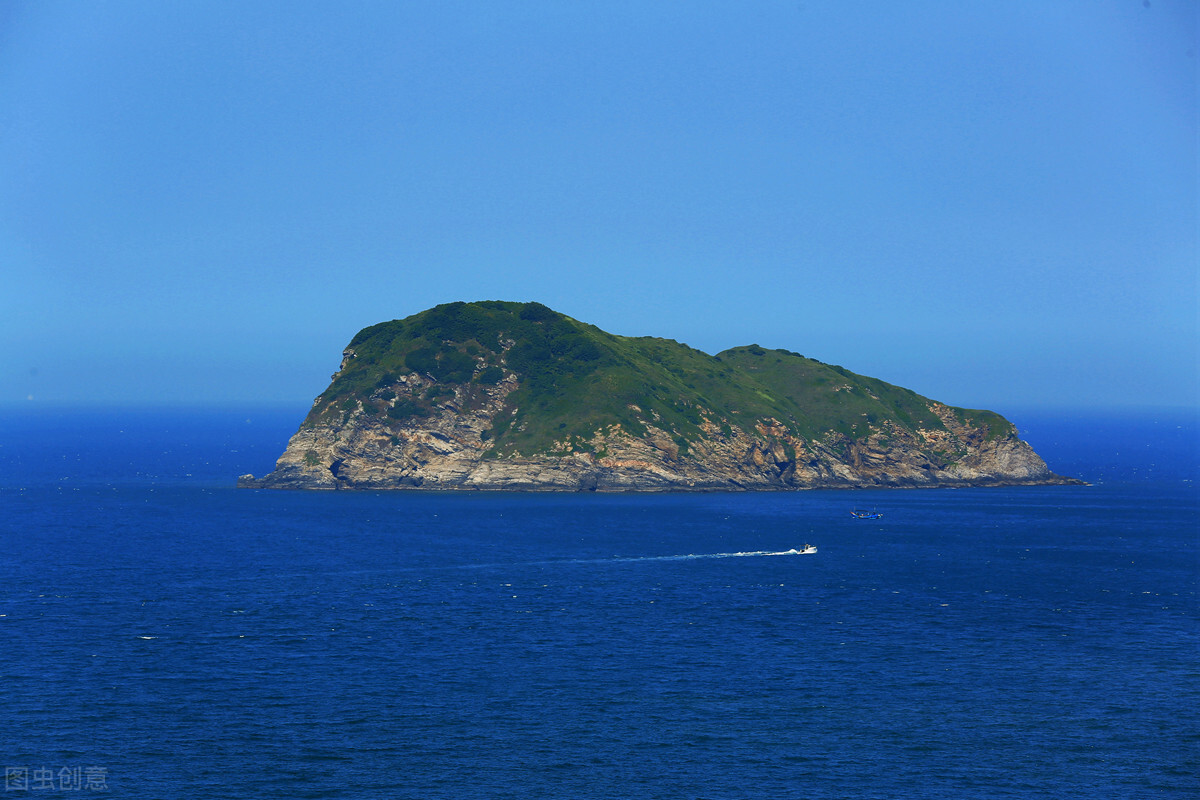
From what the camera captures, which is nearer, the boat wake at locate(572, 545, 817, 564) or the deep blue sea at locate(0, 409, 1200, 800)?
the deep blue sea at locate(0, 409, 1200, 800)

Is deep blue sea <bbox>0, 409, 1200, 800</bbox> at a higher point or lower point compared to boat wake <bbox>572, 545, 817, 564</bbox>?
lower

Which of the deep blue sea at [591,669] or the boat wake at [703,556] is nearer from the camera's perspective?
the deep blue sea at [591,669]

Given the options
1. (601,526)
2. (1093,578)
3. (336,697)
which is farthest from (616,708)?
(601,526)

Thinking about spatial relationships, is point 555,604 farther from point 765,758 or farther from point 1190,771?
point 1190,771

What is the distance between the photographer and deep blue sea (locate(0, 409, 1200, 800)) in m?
70.9

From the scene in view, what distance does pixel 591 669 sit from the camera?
308 ft

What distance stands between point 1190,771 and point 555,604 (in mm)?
65900

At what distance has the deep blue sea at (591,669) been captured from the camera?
70.9 m

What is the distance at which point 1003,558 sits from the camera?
506 ft

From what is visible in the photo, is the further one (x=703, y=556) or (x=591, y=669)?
(x=703, y=556)

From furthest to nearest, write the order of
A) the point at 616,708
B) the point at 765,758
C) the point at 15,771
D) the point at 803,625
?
the point at 803,625 → the point at 616,708 → the point at 765,758 → the point at 15,771

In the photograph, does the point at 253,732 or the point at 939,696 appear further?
the point at 939,696

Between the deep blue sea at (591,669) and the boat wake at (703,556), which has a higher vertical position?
the boat wake at (703,556)

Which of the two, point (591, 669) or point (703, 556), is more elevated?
point (703, 556)
